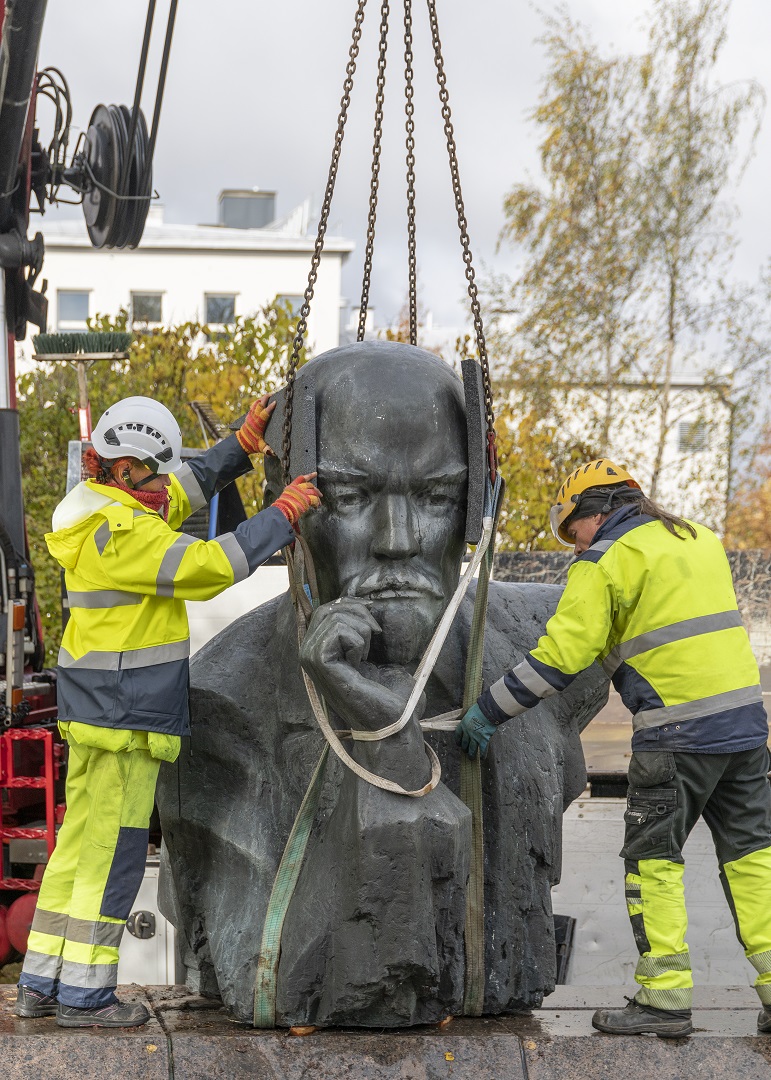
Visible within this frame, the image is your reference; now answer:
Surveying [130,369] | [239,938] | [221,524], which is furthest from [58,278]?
[239,938]

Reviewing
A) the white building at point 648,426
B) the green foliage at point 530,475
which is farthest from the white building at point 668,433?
the green foliage at point 530,475

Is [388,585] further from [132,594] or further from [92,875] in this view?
[92,875]

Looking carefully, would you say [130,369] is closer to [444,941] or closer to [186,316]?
[444,941]

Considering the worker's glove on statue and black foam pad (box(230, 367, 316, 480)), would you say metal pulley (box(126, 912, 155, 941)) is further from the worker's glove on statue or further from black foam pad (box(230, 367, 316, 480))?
black foam pad (box(230, 367, 316, 480))

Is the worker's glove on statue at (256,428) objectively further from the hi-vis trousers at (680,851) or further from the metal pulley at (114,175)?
the metal pulley at (114,175)

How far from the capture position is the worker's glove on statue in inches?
165

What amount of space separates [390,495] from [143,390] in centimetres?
1306

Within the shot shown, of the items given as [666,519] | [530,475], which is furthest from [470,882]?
[530,475]

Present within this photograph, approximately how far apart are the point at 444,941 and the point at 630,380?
1476 cm

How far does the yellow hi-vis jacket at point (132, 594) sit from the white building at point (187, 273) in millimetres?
29029

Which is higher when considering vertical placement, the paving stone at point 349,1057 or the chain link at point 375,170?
the chain link at point 375,170

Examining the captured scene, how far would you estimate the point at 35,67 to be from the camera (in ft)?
24.3

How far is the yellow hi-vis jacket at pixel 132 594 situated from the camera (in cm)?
379

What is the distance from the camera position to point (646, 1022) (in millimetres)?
3844
